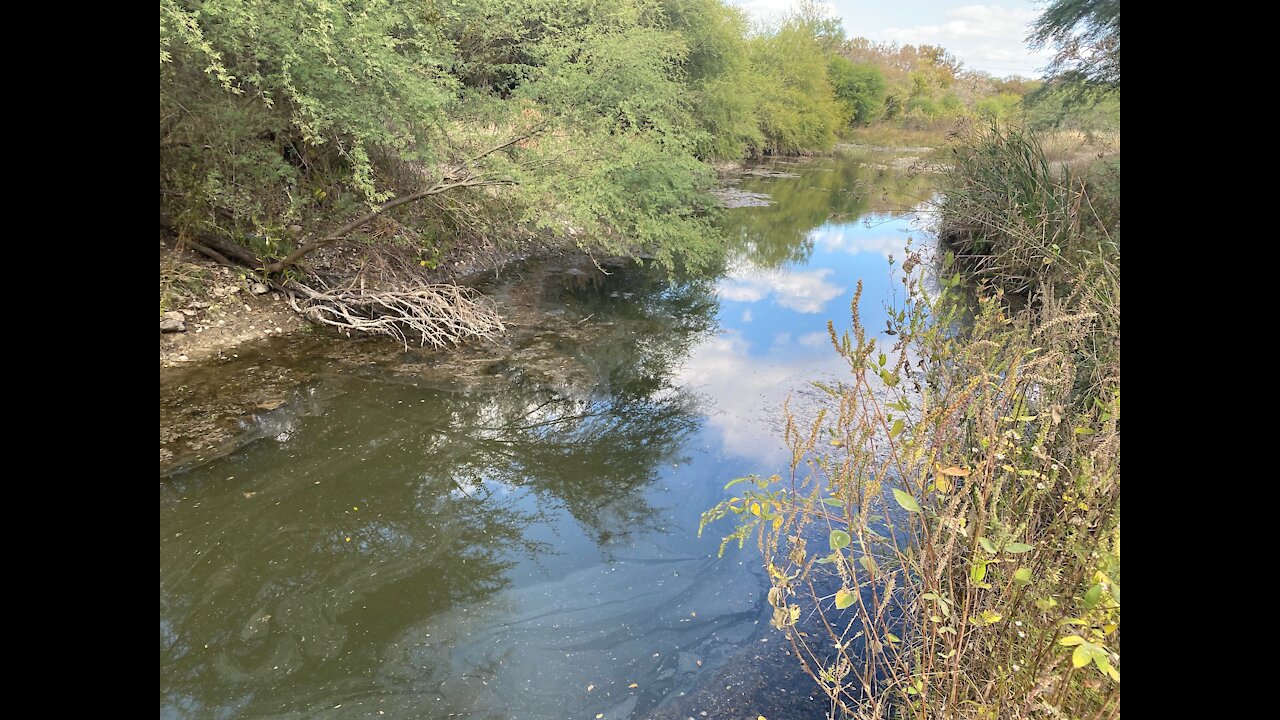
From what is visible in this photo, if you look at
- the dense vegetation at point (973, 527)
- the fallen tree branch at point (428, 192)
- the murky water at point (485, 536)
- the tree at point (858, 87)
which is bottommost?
the murky water at point (485, 536)

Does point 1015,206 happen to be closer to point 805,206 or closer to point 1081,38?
point 1081,38

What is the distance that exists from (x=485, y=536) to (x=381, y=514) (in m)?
0.74

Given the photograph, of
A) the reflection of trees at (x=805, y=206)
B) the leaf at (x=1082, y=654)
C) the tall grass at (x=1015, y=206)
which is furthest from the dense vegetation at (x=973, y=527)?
the reflection of trees at (x=805, y=206)

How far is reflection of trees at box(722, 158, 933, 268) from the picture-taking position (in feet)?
43.0

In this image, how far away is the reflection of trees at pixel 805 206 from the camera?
13.1 metres

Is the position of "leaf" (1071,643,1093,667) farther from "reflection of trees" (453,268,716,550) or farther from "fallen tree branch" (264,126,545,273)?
"fallen tree branch" (264,126,545,273)

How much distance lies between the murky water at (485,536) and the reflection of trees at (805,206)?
4.97 meters

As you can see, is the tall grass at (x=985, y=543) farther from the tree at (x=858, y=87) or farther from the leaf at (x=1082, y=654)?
the tree at (x=858, y=87)

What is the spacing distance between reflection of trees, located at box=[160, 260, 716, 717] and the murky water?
0.02m

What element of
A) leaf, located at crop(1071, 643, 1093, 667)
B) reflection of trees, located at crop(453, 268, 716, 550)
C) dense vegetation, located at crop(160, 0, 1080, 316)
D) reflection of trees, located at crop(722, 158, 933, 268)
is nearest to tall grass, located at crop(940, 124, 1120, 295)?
reflection of trees, located at crop(722, 158, 933, 268)

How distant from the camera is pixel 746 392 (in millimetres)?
6812
